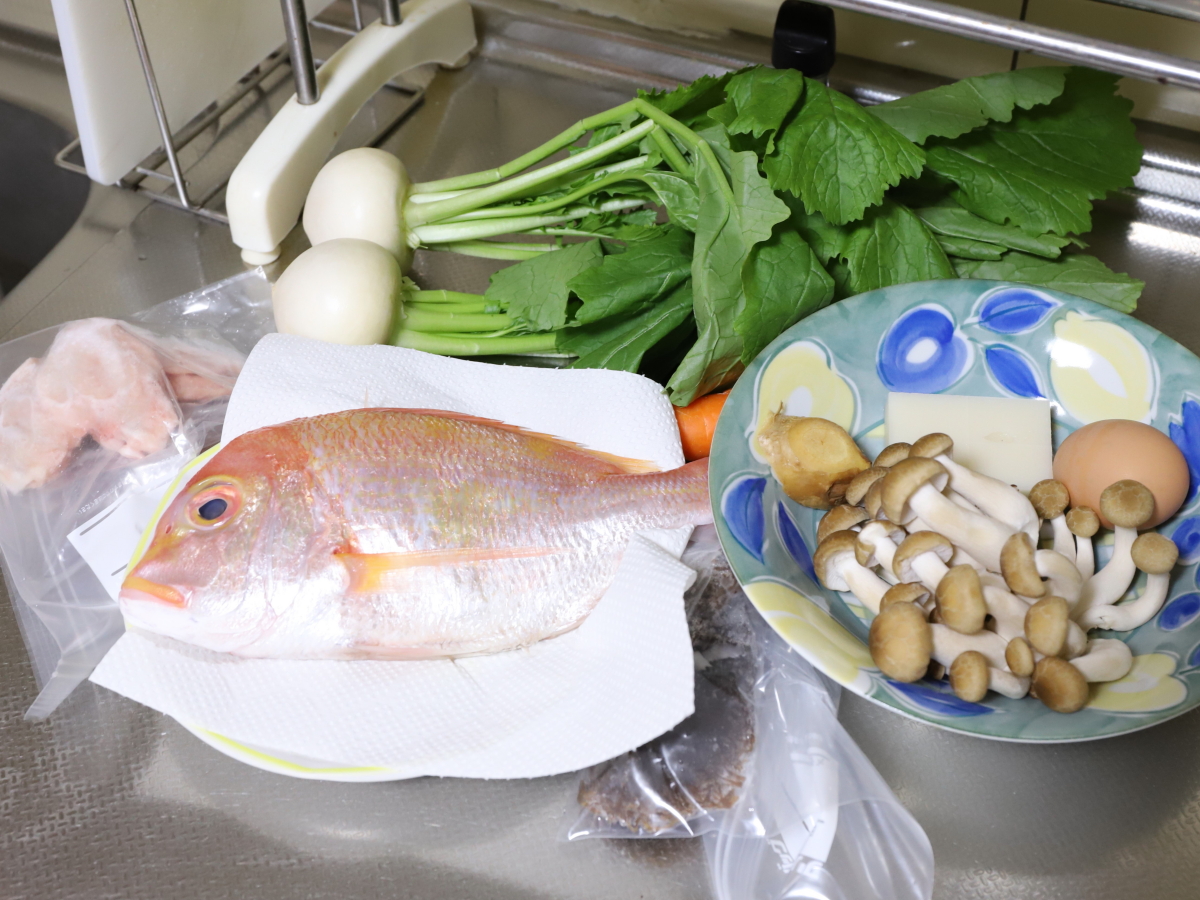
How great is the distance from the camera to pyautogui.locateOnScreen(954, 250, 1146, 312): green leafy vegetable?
890 millimetres

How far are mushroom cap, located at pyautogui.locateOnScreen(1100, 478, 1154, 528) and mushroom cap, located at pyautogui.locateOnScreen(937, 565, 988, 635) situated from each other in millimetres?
133

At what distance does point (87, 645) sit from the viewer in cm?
81

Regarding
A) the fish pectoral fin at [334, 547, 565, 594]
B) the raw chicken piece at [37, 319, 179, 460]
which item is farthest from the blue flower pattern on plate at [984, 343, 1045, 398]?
the raw chicken piece at [37, 319, 179, 460]

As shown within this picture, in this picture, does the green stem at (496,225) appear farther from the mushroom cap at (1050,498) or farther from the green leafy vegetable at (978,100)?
the mushroom cap at (1050,498)

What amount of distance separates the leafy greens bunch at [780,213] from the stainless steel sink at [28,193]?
67 cm

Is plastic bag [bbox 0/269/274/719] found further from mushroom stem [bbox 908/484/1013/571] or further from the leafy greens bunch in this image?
mushroom stem [bbox 908/484/1013/571]

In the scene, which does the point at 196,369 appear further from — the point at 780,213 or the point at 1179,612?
the point at 1179,612

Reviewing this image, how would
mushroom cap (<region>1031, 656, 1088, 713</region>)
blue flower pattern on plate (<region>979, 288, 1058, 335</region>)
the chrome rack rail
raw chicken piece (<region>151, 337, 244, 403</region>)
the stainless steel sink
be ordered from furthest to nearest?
1. the stainless steel sink
2. the chrome rack rail
3. raw chicken piece (<region>151, 337, 244, 403</region>)
4. blue flower pattern on plate (<region>979, 288, 1058, 335</region>)
5. mushroom cap (<region>1031, 656, 1088, 713</region>)

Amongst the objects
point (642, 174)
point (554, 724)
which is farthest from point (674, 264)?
point (554, 724)

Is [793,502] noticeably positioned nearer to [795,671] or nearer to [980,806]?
[795,671]

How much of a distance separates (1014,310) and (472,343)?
50 centimetres

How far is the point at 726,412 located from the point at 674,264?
0.69ft

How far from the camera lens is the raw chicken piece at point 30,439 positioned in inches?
34.0

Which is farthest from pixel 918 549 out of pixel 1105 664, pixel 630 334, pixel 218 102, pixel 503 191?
pixel 218 102
